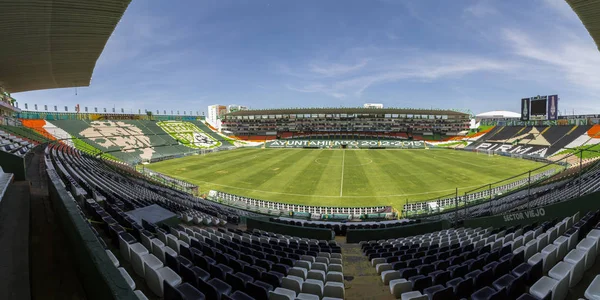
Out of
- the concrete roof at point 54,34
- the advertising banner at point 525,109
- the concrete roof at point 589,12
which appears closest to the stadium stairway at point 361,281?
the concrete roof at point 54,34

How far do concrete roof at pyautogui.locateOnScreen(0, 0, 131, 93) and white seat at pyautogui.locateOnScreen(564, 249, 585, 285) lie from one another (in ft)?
45.9

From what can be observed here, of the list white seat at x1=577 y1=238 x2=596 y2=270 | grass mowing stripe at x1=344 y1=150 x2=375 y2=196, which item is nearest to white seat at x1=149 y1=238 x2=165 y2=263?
white seat at x1=577 y1=238 x2=596 y2=270

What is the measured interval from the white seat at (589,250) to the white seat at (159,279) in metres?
6.76

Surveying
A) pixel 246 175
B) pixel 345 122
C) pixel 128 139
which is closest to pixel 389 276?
pixel 246 175

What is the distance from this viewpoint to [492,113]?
117m

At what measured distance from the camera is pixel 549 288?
3570 millimetres

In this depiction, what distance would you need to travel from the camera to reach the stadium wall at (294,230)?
11.4 metres

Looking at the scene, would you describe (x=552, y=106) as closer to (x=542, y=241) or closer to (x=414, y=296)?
(x=542, y=241)

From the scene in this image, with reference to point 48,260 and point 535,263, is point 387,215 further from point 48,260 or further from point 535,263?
point 48,260

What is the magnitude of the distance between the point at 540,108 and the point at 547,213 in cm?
6771

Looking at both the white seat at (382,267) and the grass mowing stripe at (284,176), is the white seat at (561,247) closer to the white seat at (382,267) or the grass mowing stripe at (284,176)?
the white seat at (382,267)

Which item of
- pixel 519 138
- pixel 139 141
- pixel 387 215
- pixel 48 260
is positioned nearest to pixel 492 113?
pixel 519 138

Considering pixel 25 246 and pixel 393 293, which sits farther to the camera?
pixel 393 293

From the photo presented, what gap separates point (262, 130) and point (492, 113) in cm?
10565
